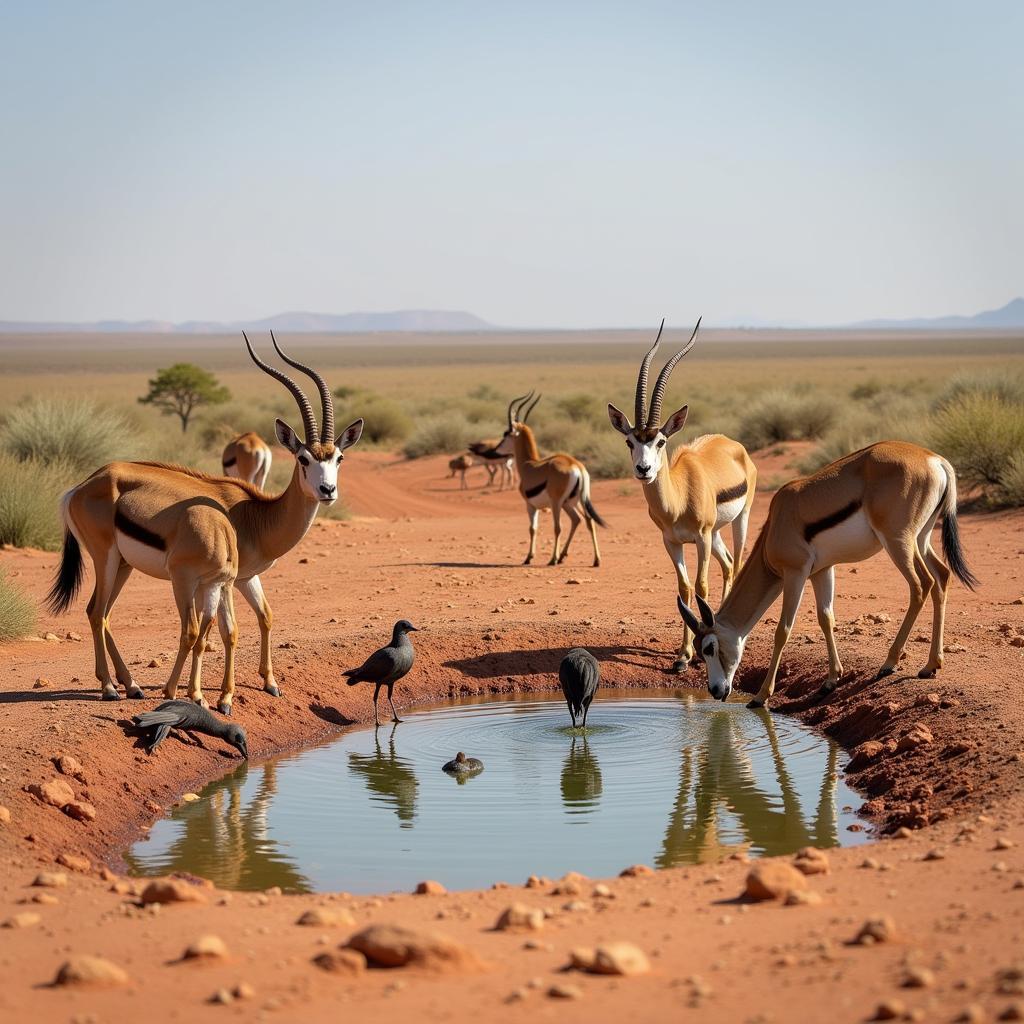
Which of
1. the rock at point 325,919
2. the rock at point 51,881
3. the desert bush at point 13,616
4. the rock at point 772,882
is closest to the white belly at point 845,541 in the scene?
the rock at point 772,882

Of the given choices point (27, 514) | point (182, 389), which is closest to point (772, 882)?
point (27, 514)

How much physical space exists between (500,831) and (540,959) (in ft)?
9.76

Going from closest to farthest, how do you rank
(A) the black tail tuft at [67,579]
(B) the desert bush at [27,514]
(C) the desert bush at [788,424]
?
(A) the black tail tuft at [67,579]
(B) the desert bush at [27,514]
(C) the desert bush at [788,424]

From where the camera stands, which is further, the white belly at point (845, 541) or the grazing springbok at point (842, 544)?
the white belly at point (845, 541)

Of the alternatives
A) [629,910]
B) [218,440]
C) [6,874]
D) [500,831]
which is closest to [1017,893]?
[629,910]

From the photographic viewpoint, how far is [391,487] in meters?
29.7

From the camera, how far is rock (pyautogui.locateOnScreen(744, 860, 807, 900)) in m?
5.71

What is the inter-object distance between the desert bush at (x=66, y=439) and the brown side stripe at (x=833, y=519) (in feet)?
54.1

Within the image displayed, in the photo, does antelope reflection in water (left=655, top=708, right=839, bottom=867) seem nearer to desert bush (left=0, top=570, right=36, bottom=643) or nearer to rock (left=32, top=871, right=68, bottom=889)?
rock (left=32, top=871, right=68, bottom=889)

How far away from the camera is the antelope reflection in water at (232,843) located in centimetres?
737

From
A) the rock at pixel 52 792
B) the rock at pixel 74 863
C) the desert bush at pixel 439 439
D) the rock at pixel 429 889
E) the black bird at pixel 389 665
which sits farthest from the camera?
the desert bush at pixel 439 439

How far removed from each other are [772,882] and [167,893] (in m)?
2.54

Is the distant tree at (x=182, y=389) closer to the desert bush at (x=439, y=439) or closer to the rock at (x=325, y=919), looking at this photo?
the desert bush at (x=439, y=439)

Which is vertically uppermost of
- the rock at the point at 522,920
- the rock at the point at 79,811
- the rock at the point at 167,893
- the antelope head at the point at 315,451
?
the antelope head at the point at 315,451
